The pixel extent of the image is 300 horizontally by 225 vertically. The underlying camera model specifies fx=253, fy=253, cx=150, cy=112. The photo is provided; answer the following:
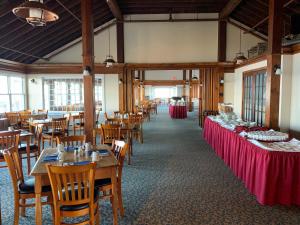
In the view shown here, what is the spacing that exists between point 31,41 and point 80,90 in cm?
266

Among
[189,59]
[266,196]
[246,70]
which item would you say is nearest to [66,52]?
[189,59]

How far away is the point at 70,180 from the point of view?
2.25 meters

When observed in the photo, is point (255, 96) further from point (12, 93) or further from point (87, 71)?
point (12, 93)

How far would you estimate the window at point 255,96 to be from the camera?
7.41m

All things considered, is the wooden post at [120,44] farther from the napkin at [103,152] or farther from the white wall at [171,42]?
the napkin at [103,152]

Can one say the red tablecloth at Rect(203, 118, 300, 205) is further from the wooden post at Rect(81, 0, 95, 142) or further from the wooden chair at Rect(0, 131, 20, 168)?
the wooden chair at Rect(0, 131, 20, 168)

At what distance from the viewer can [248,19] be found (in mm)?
9320

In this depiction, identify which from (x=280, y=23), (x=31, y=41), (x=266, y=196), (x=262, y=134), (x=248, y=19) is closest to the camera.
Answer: (x=266, y=196)

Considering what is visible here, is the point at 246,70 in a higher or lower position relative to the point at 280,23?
lower

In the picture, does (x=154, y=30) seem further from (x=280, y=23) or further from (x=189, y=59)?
(x=280, y=23)

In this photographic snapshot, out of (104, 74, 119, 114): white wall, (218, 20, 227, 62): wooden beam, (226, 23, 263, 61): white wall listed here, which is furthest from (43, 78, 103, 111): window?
(226, 23, 263, 61): white wall

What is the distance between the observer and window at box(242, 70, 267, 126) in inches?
292

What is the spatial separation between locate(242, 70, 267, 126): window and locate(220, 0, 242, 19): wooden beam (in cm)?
229

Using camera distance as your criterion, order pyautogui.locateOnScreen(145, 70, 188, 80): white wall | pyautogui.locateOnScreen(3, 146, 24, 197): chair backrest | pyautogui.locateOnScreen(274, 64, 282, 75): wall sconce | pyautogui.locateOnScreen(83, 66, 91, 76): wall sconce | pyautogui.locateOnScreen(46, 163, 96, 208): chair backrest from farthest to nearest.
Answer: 1. pyautogui.locateOnScreen(145, 70, 188, 80): white wall
2. pyautogui.locateOnScreen(83, 66, 91, 76): wall sconce
3. pyautogui.locateOnScreen(274, 64, 282, 75): wall sconce
4. pyautogui.locateOnScreen(3, 146, 24, 197): chair backrest
5. pyautogui.locateOnScreen(46, 163, 96, 208): chair backrest
